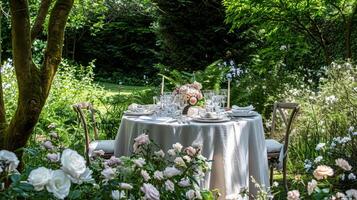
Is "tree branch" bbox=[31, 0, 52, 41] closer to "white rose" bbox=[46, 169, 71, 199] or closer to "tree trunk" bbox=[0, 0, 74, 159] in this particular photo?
"tree trunk" bbox=[0, 0, 74, 159]

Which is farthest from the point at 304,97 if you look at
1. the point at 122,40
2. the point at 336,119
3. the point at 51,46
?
the point at 122,40

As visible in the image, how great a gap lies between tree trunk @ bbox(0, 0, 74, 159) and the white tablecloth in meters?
0.94

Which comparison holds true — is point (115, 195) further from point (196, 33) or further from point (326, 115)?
point (196, 33)

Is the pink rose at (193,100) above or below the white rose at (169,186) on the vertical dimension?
above

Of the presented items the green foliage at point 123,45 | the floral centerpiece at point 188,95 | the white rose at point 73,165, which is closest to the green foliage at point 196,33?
the green foliage at point 123,45

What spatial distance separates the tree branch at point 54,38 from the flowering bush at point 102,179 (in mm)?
1118

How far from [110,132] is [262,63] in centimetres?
378

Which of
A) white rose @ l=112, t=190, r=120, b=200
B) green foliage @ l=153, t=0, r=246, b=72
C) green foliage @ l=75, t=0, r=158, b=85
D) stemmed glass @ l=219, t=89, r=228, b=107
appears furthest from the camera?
green foliage @ l=75, t=0, r=158, b=85

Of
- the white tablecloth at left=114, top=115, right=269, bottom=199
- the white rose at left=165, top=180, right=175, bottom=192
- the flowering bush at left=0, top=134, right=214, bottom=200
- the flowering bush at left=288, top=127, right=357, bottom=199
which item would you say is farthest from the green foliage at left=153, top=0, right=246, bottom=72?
the white rose at left=165, top=180, right=175, bottom=192

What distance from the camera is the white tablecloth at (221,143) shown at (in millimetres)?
3766

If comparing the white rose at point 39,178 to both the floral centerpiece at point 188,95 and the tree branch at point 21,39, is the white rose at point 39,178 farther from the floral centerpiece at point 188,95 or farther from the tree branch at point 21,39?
the floral centerpiece at point 188,95

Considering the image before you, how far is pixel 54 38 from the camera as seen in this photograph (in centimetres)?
337

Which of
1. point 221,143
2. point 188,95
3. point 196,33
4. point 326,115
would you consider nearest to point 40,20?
point 188,95

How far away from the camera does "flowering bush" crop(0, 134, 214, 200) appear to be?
1.47 m
